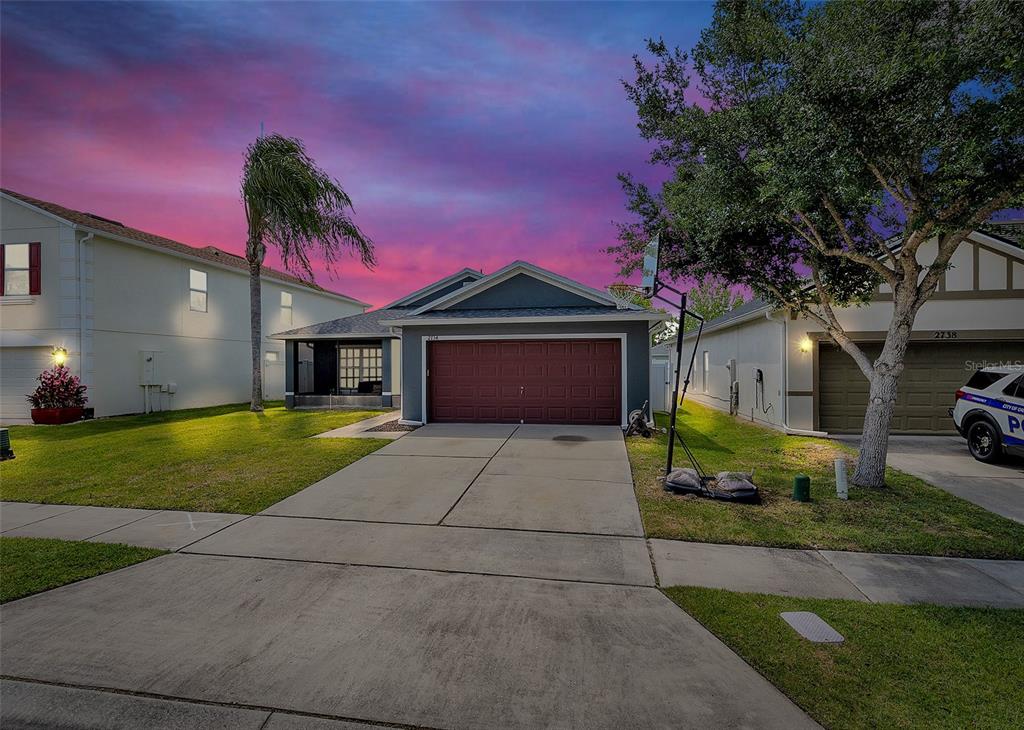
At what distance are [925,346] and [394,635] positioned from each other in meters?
13.7

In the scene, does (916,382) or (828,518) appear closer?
(828,518)

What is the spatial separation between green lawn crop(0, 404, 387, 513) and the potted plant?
62 centimetres

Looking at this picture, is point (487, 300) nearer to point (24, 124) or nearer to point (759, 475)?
point (759, 475)

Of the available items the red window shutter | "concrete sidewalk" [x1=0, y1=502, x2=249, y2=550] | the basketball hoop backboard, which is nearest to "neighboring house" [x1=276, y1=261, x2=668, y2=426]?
the basketball hoop backboard

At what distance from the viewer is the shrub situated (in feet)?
46.1

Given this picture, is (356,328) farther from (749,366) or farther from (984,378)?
(984,378)

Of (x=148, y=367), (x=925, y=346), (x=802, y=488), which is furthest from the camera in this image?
(x=148, y=367)

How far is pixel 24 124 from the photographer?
11.3m

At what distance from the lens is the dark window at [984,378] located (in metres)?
8.66

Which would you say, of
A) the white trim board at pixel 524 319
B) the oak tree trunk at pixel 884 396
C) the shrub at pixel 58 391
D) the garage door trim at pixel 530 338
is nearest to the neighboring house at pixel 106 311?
the shrub at pixel 58 391

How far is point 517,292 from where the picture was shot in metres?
13.9

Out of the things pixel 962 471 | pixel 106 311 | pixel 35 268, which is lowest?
pixel 962 471

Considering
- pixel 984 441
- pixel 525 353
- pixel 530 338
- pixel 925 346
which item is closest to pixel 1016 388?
pixel 984 441

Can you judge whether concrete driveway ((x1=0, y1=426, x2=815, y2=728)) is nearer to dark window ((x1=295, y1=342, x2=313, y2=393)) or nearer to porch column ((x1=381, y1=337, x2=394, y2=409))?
porch column ((x1=381, y1=337, x2=394, y2=409))
